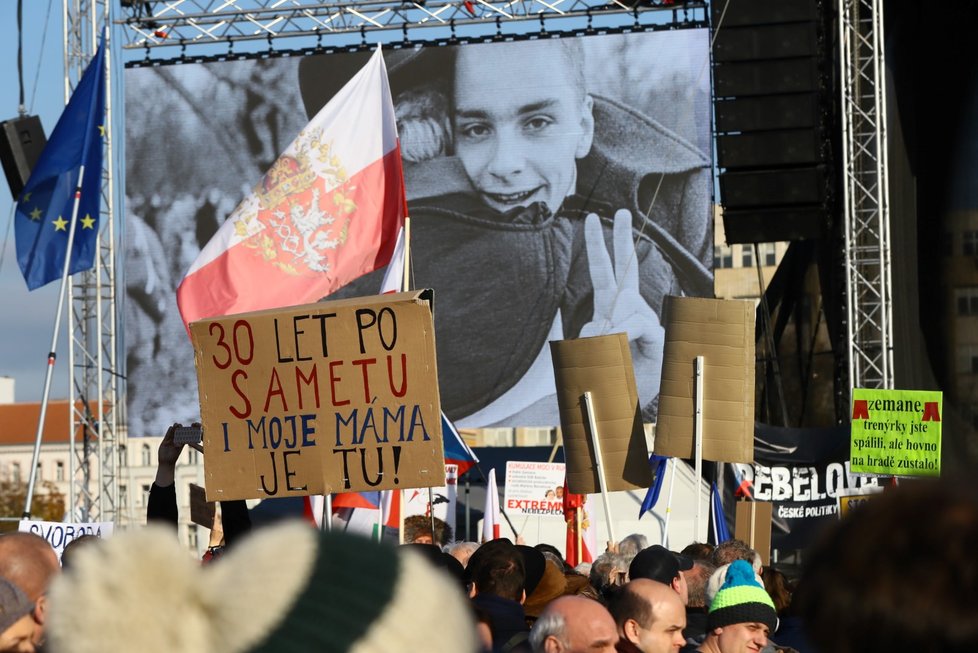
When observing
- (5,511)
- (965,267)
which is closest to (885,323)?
(965,267)

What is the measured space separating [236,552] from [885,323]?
44.2ft

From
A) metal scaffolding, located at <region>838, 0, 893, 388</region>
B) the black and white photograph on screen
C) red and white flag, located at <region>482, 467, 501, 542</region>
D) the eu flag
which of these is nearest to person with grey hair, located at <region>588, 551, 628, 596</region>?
red and white flag, located at <region>482, 467, 501, 542</region>

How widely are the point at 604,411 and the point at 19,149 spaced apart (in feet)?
29.6

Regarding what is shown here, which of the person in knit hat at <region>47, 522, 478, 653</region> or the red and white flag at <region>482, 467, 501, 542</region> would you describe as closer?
Answer: the person in knit hat at <region>47, 522, 478, 653</region>

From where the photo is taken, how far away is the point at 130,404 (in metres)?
18.6

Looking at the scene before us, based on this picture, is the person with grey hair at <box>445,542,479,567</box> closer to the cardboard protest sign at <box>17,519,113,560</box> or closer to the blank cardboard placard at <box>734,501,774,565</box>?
the cardboard protest sign at <box>17,519,113,560</box>

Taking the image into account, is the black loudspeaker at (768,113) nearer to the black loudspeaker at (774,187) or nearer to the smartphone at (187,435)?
the black loudspeaker at (774,187)

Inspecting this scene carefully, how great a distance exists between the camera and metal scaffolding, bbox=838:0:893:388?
14.1 metres

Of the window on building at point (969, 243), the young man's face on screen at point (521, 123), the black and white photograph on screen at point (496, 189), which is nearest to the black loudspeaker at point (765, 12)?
the window on building at point (969, 243)

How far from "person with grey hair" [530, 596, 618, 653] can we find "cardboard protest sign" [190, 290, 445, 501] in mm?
2076

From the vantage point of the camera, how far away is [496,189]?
1827cm

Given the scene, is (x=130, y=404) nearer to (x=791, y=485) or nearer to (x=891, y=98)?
(x=791, y=485)

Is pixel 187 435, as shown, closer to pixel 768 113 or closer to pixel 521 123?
pixel 768 113

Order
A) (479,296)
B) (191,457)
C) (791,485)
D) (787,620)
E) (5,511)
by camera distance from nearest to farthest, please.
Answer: (787,620) < (791,485) < (479,296) < (191,457) < (5,511)
